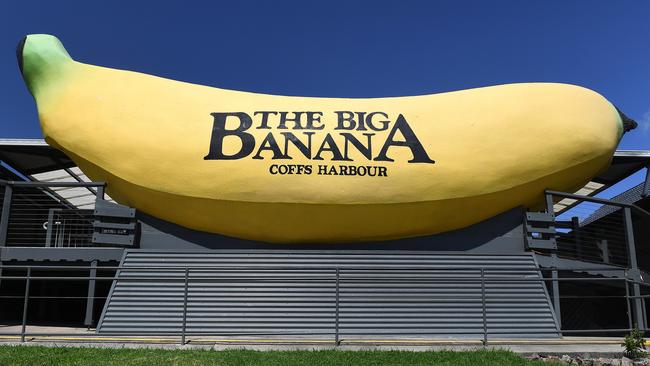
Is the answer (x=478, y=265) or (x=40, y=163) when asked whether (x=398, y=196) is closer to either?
(x=478, y=265)

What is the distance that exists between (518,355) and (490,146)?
147 inches

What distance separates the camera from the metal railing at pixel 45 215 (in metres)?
10.3

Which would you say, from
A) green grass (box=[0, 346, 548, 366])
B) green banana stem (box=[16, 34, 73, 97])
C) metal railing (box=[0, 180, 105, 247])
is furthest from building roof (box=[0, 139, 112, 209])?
green grass (box=[0, 346, 548, 366])

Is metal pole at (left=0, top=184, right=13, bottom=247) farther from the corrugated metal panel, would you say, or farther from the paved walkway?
the corrugated metal panel

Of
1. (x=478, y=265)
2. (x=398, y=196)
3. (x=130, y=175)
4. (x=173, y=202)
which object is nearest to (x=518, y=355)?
(x=478, y=265)

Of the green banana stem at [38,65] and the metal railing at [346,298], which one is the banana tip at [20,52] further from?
the metal railing at [346,298]

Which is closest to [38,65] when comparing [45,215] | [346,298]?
[45,215]

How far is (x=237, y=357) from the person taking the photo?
6.89m

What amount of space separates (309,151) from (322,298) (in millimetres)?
2482

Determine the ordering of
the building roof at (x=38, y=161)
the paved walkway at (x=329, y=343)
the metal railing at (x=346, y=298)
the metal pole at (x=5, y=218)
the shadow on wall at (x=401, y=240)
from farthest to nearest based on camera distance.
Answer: the building roof at (x=38, y=161)
the metal pole at (x=5, y=218)
the shadow on wall at (x=401, y=240)
the metal railing at (x=346, y=298)
the paved walkway at (x=329, y=343)

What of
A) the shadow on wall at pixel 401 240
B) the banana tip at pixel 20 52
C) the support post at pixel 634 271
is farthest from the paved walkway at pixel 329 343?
the banana tip at pixel 20 52

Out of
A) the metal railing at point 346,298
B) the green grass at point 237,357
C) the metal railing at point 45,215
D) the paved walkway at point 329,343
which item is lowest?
the green grass at point 237,357

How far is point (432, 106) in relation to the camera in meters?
10.0

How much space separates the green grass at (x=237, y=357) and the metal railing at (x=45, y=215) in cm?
346
